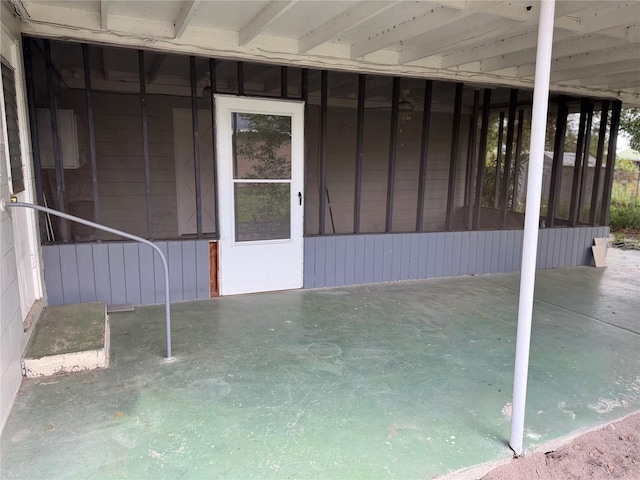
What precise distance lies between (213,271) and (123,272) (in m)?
0.83

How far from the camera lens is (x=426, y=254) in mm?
5344

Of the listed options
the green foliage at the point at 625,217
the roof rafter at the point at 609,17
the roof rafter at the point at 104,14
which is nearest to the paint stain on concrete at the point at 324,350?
the roof rafter at the point at 104,14

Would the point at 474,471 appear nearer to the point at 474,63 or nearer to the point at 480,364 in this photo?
the point at 480,364

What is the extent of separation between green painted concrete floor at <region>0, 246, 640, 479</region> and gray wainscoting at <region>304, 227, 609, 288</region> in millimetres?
684

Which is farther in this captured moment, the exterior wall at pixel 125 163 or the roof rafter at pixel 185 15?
the exterior wall at pixel 125 163

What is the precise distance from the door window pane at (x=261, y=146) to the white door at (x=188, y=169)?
2168mm

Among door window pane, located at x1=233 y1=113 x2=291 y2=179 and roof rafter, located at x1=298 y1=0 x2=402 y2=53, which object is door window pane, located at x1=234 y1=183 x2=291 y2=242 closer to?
door window pane, located at x1=233 y1=113 x2=291 y2=179

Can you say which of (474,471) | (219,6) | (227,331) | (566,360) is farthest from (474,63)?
(474,471)

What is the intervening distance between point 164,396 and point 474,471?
5.61ft

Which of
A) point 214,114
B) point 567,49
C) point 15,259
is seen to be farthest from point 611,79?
point 15,259

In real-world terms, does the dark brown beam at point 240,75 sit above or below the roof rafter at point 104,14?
below

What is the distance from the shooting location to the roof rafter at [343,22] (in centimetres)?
305

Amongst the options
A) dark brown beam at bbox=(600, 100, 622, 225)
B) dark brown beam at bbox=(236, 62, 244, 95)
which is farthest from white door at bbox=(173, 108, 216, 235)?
dark brown beam at bbox=(600, 100, 622, 225)

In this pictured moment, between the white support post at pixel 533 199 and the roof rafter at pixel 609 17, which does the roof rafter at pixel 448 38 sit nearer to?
the roof rafter at pixel 609 17
